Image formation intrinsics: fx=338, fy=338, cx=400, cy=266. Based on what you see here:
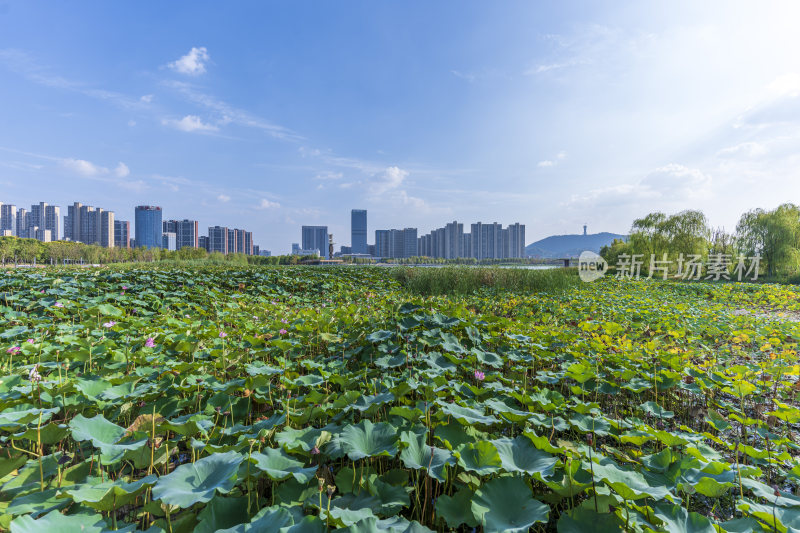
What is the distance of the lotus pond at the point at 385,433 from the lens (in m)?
1.16

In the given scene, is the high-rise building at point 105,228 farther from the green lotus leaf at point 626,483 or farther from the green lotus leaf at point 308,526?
the green lotus leaf at point 626,483

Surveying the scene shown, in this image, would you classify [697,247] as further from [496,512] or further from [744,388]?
[496,512]

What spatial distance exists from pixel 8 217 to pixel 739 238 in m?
178

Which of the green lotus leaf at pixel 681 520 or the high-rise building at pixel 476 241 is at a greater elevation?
the high-rise building at pixel 476 241

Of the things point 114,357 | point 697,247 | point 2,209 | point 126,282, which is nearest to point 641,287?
point 697,247

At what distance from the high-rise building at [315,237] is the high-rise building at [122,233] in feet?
180

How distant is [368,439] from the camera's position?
1510 mm

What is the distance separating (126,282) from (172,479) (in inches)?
303

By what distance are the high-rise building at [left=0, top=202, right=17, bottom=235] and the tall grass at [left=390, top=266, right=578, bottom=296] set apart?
532 ft

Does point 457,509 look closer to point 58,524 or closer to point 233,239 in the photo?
point 58,524

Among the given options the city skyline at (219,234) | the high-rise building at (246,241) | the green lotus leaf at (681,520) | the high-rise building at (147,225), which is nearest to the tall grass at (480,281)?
the green lotus leaf at (681,520)

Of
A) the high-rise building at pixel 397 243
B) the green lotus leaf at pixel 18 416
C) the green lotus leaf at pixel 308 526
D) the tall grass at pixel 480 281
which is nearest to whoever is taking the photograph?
the green lotus leaf at pixel 308 526

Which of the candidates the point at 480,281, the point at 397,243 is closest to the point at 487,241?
the point at 397,243

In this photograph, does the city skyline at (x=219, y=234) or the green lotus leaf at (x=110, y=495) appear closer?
the green lotus leaf at (x=110, y=495)
